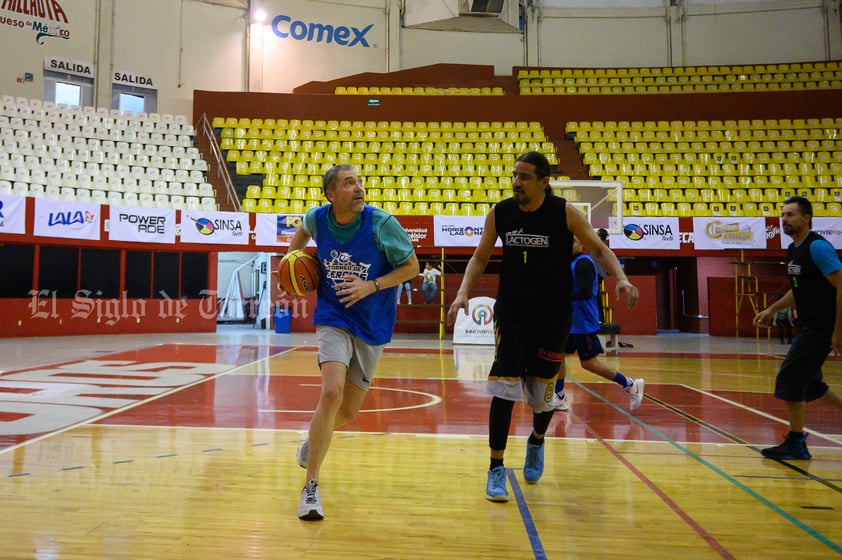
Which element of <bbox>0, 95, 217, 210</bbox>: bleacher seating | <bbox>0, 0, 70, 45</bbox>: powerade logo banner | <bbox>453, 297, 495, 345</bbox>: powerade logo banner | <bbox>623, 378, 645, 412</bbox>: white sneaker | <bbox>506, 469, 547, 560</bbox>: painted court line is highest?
<bbox>0, 0, 70, 45</bbox>: powerade logo banner

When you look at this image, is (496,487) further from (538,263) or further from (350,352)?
(538,263)

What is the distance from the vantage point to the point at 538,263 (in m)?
3.58

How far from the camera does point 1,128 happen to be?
18.0 metres

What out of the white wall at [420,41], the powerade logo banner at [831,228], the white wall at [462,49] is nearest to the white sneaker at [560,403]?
the powerade logo banner at [831,228]

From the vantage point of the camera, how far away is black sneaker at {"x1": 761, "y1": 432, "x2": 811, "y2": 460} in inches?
172

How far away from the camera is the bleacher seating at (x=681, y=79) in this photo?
24219mm

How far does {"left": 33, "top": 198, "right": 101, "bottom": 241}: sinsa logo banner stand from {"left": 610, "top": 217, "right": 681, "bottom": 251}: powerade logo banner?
549 inches

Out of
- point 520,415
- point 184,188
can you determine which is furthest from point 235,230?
point 520,415

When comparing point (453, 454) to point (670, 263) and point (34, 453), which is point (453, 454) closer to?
point (34, 453)

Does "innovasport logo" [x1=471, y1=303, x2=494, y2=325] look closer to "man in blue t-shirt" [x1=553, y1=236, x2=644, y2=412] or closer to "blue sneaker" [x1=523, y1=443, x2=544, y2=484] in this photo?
"man in blue t-shirt" [x1=553, y1=236, x2=644, y2=412]

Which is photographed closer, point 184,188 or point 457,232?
point 457,232

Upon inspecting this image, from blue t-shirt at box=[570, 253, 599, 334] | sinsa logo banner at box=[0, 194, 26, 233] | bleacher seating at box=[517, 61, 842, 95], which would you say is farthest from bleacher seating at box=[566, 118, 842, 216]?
Answer: sinsa logo banner at box=[0, 194, 26, 233]

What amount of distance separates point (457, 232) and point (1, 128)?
1369 centimetres

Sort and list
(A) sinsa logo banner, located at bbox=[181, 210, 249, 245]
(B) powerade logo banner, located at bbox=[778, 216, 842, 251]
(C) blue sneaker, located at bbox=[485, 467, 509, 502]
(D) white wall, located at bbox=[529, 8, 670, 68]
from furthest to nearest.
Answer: (D) white wall, located at bbox=[529, 8, 670, 68] → (A) sinsa logo banner, located at bbox=[181, 210, 249, 245] → (B) powerade logo banner, located at bbox=[778, 216, 842, 251] → (C) blue sneaker, located at bbox=[485, 467, 509, 502]
